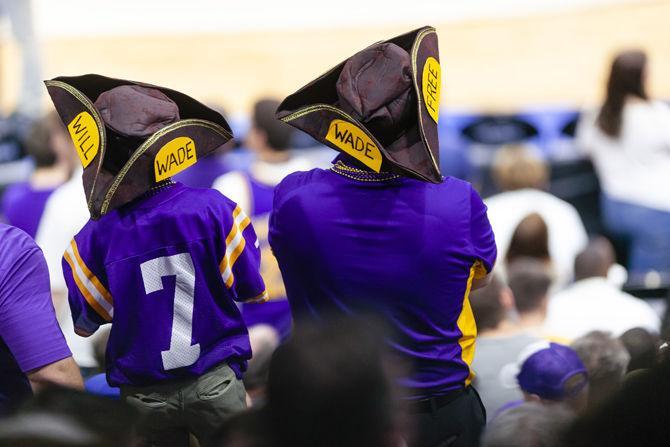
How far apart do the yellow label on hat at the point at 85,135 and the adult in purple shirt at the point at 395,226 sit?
0.47 meters

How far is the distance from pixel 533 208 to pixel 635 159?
2.97ft

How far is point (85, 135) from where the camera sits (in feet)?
9.47

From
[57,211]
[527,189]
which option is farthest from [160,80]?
[57,211]

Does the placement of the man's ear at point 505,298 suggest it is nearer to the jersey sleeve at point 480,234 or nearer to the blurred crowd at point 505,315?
the blurred crowd at point 505,315

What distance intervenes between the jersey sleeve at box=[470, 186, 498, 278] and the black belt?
323 mm

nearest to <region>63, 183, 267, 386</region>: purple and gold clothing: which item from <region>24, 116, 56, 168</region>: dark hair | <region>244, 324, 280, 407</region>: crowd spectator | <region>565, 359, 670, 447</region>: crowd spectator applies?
<region>244, 324, 280, 407</region>: crowd spectator

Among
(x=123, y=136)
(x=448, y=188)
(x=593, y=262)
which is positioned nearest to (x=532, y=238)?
(x=593, y=262)

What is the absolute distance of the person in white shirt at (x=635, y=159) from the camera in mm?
5953

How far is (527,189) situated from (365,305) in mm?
3109

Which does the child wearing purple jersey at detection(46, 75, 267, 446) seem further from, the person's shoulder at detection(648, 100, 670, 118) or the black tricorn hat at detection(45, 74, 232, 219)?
the person's shoulder at detection(648, 100, 670, 118)

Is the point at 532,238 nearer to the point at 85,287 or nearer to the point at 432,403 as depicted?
the point at 432,403

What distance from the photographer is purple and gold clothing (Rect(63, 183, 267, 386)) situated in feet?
9.44

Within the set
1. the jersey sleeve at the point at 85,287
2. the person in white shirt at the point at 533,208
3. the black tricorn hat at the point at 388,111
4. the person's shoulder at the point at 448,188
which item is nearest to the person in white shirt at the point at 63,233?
the jersey sleeve at the point at 85,287

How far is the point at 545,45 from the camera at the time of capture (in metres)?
9.29
